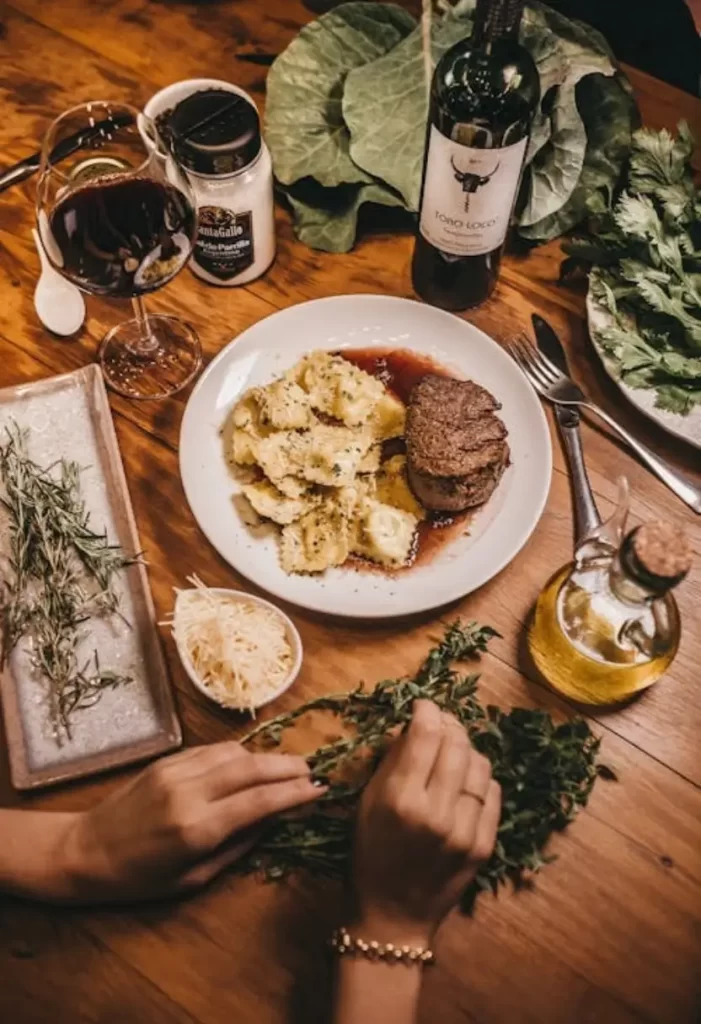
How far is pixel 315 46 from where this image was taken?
162cm

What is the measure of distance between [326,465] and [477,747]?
43cm

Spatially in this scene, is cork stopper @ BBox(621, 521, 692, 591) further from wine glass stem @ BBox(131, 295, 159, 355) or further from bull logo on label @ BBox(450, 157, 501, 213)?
wine glass stem @ BBox(131, 295, 159, 355)

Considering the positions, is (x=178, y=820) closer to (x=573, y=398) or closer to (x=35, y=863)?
(x=35, y=863)

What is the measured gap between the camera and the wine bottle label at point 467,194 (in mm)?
1265

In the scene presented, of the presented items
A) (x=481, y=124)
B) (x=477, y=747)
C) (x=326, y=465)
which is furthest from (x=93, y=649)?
(x=481, y=124)

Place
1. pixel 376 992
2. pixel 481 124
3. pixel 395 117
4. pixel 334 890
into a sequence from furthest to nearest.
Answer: pixel 395 117
pixel 481 124
pixel 334 890
pixel 376 992

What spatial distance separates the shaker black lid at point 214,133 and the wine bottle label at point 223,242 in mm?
80

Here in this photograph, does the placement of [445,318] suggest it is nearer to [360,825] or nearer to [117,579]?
[117,579]

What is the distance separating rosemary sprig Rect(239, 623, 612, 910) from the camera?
1145 millimetres

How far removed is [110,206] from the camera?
1.28 meters

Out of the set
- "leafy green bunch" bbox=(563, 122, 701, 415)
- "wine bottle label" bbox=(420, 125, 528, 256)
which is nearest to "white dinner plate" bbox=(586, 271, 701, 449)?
"leafy green bunch" bbox=(563, 122, 701, 415)

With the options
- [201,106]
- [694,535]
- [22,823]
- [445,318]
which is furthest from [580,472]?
[22,823]

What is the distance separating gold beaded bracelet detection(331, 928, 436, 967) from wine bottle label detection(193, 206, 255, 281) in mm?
966

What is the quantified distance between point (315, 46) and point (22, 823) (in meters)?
1.28
